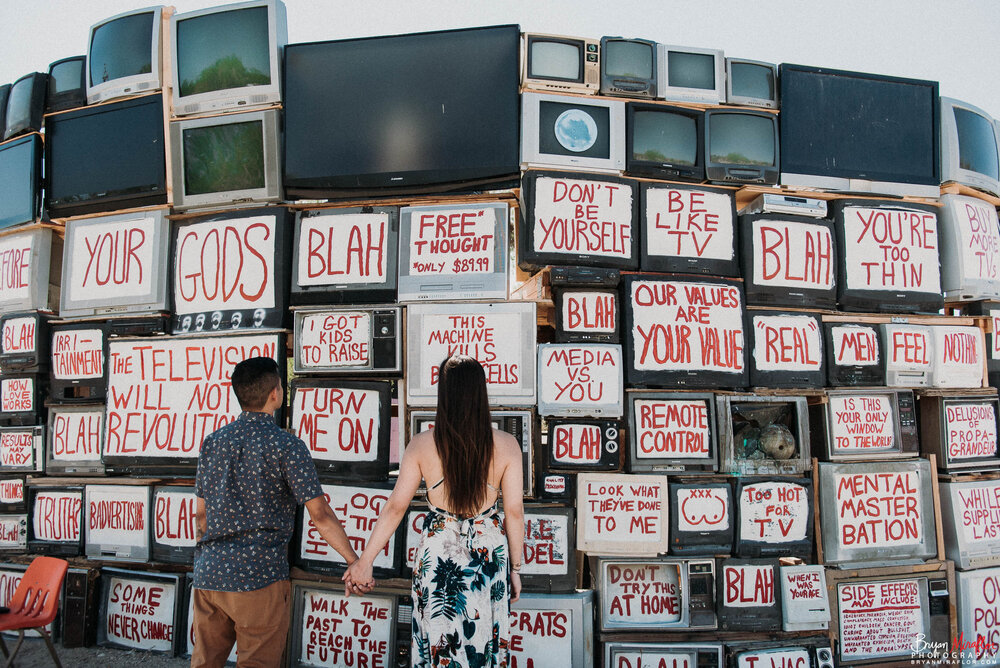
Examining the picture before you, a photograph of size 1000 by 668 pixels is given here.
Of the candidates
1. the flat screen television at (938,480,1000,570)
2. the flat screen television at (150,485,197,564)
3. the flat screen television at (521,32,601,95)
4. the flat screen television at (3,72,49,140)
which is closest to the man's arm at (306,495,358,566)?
the flat screen television at (150,485,197,564)

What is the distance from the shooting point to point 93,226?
161 inches

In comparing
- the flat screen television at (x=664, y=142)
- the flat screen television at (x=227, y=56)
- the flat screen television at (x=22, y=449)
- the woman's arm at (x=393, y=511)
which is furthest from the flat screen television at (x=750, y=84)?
the flat screen television at (x=22, y=449)

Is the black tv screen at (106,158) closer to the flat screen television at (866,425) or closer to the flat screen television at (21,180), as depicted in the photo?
the flat screen television at (21,180)

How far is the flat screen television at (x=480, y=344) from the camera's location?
344 centimetres

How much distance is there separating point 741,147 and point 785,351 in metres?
1.38

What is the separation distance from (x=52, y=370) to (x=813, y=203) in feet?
17.9

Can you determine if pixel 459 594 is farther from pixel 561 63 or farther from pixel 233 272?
pixel 561 63

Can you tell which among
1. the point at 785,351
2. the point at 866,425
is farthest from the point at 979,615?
the point at 785,351

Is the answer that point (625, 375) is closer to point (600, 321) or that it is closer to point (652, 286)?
point (600, 321)

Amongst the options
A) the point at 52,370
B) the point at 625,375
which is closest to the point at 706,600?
the point at 625,375

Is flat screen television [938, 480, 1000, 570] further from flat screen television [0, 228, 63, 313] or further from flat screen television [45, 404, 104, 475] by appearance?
flat screen television [0, 228, 63, 313]

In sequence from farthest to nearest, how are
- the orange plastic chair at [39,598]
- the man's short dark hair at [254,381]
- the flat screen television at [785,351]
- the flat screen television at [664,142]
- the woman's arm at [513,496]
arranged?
the flat screen television at [664,142] < the flat screen television at [785,351] < the orange plastic chair at [39,598] < the man's short dark hair at [254,381] < the woman's arm at [513,496]

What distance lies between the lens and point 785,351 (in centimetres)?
362

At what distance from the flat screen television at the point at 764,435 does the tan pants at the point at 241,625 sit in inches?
102
